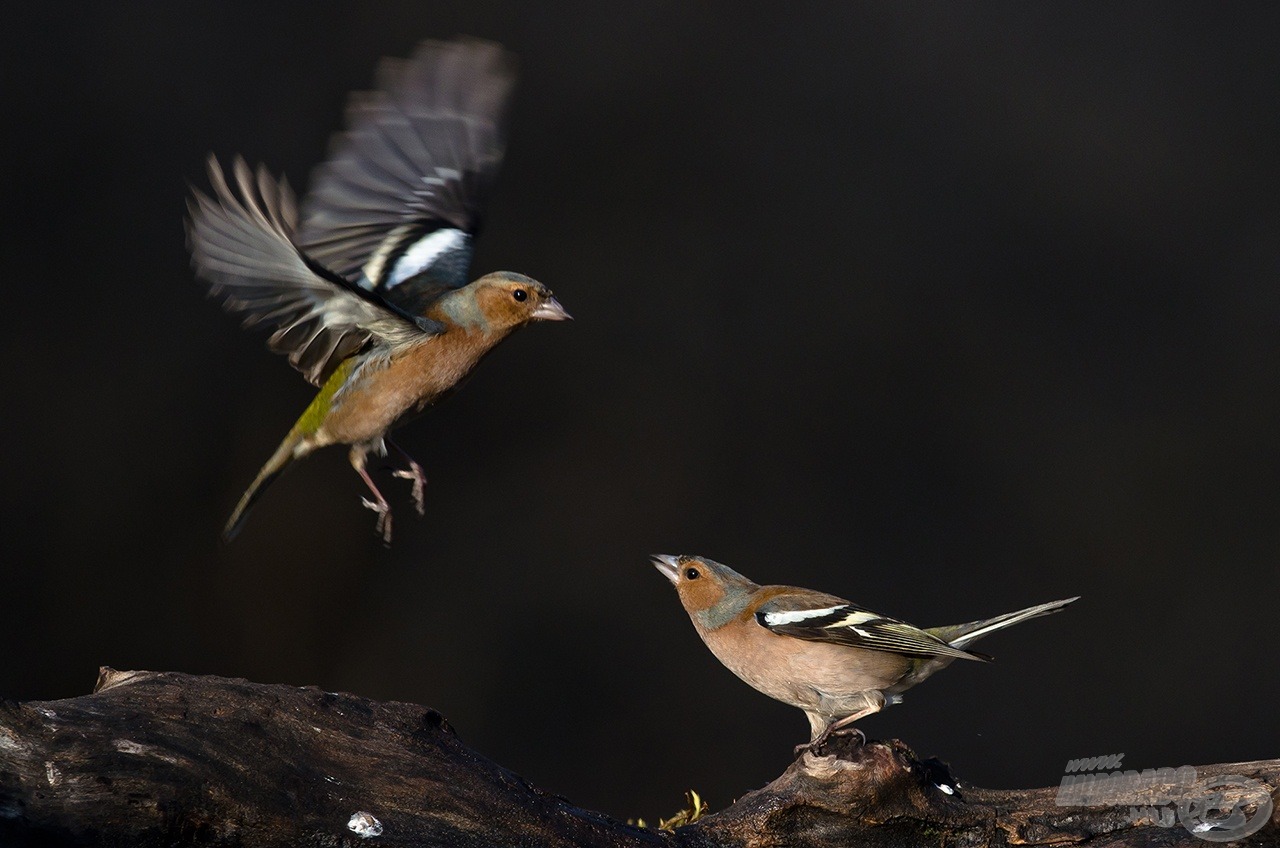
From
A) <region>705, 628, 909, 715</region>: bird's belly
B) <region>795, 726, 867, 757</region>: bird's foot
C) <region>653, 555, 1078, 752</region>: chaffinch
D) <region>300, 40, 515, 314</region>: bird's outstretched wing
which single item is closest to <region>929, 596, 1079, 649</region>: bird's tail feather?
<region>653, 555, 1078, 752</region>: chaffinch

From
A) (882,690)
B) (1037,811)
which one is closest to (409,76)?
(882,690)

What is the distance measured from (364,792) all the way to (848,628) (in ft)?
3.51

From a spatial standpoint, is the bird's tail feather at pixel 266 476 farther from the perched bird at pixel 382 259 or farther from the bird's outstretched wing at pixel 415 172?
the bird's outstretched wing at pixel 415 172

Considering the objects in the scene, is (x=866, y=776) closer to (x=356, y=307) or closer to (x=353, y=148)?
(x=356, y=307)

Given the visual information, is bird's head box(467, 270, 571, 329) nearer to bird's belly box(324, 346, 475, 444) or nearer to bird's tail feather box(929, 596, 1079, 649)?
bird's belly box(324, 346, 475, 444)

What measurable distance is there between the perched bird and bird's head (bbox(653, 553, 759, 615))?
26.5 inches

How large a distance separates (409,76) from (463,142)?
217 mm

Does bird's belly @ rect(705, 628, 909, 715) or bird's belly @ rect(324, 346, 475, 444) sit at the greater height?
bird's belly @ rect(324, 346, 475, 444)

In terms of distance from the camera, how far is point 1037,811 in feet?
7.42

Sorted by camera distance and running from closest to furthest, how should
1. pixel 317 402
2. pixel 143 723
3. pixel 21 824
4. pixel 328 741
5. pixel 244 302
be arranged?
pixel 21 824
pixel 143 723
pixel 328 741
pixel 244 302
pixel 317 402

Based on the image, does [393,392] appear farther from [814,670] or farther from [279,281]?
[814,670]

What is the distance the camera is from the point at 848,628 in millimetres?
2518

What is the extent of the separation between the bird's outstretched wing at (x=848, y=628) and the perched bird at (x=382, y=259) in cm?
82

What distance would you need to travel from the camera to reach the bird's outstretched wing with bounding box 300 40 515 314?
299 cm
